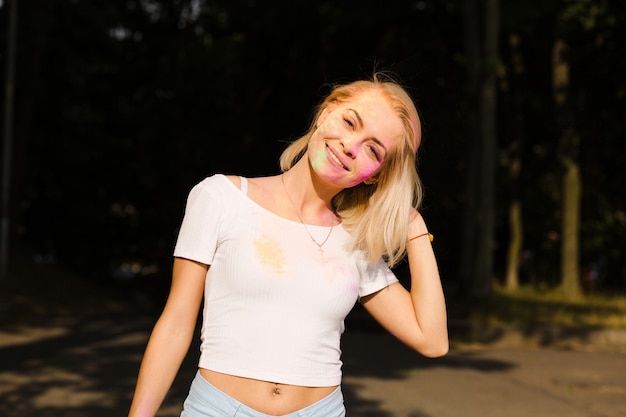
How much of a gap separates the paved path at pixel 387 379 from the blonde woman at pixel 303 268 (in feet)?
17.7

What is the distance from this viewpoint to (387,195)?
309 cm

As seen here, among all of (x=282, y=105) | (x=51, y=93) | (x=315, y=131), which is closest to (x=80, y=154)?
(x=51, y=93)

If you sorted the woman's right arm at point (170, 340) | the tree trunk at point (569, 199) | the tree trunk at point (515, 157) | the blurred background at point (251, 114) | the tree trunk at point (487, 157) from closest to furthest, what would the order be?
the woman's right arm at point (170, 340) < the tree trunk at point (487, 157) < the blurred background at point (251, 114) < the tree trunk at point (569, 199) < the tree trunk at point (515, 157)

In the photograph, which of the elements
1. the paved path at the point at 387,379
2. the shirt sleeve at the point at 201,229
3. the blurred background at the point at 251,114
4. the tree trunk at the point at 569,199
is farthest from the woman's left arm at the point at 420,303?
the tree trunk at the point at 569,199

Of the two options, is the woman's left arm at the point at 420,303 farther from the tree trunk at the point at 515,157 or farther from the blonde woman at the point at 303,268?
the tree trunk at the point at 515,157

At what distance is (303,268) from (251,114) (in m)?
17.9

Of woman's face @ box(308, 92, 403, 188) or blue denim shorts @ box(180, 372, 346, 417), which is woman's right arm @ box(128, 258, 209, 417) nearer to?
blue denim shorts @ box(180, 372, 346, 417)

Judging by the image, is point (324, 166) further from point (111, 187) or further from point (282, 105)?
point (111, 187)

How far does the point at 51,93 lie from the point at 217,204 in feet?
80.3

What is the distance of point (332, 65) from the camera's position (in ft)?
65.3

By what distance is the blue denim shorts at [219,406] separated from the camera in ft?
Result: 9.36

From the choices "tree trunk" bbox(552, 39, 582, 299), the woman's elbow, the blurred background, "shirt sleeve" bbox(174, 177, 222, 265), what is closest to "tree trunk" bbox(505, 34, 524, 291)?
the blurred background

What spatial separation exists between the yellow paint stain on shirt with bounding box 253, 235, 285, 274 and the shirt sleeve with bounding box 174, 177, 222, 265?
11 cm

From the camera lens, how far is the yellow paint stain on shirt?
9.39ft
